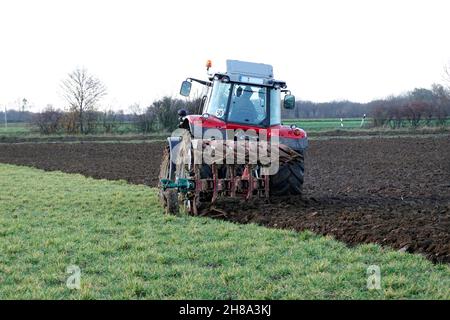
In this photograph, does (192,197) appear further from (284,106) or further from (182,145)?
(284,106)

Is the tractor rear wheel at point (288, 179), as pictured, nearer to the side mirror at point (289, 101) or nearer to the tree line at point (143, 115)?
the side mirror at point (289, 101)

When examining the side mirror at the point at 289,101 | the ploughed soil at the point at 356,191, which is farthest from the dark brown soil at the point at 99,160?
the side mirror at the point at 289,101

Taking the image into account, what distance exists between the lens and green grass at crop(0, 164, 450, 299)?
538 cm

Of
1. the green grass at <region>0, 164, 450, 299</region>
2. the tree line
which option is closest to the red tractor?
the green grass at <region>0, 164, 450, 299</region>

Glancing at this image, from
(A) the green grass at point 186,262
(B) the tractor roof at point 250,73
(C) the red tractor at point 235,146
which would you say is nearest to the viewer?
(A) the green grass at point 186,262

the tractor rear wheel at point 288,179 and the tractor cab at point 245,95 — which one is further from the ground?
the tractor cab at point 245,95

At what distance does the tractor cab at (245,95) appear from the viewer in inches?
433

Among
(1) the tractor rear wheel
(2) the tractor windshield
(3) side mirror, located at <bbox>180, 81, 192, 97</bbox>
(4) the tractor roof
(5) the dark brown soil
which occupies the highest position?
(4) the tractor roof

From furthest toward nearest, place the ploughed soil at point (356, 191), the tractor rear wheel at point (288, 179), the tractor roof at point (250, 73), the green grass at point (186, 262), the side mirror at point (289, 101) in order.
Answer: the side mirror at point (289, 101)
the tractor roof at point (250, 73)
the tractor rear wheel at point (288, 179)
the ploughed soil at point (356, 191)
the green grass at point (186, 262)


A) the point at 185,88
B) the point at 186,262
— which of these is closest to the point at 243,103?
the point at 185,88

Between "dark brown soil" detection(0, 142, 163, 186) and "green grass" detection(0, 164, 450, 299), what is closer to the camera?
"green grass" detection(0, 164, 450, 299)

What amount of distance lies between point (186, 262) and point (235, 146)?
11.6 feet

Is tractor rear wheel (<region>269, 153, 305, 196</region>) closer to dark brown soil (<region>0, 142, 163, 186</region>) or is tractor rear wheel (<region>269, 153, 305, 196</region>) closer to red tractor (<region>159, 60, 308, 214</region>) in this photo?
red tractor (<region>159, 60, 308, 214</region>)

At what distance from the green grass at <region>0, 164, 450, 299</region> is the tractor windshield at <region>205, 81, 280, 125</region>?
230 cm
